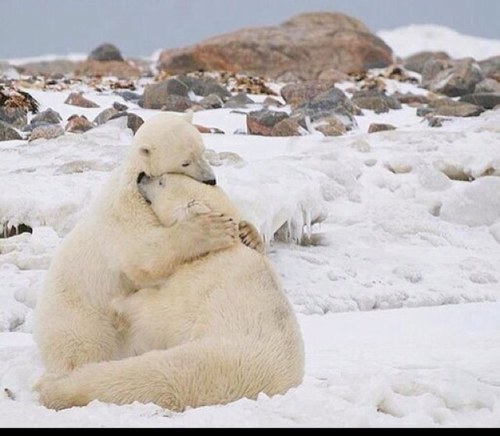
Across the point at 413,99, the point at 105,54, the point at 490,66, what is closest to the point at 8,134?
the point at 413,99

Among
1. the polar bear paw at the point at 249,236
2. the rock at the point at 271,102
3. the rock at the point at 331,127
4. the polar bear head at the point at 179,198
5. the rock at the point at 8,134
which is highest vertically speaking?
the polar bear head at the point at 179,198

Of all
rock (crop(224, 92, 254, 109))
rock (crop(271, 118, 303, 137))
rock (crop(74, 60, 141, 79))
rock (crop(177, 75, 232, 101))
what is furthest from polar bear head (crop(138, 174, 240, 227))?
rock (crop(74, 60, 141, 79))

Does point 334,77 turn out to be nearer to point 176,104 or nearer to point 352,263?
point 176,104

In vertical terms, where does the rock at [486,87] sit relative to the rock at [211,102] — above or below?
below

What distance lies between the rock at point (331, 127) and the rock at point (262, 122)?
711 mm

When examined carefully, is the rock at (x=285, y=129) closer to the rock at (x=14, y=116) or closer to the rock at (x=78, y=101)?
the rock at (x=14, y=116)

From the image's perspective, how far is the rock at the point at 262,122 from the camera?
14.9 m

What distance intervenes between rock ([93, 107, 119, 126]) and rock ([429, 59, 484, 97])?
10808 millimetres

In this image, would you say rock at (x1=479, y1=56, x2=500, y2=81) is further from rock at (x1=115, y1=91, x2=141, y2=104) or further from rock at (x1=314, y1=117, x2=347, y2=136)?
rock at (x1=314, y1=117, x2=347, y2=136)

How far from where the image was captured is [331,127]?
15.5 meters

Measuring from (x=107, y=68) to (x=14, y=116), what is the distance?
16367mm

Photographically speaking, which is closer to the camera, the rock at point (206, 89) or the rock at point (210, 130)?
the rock at point (210, 130)

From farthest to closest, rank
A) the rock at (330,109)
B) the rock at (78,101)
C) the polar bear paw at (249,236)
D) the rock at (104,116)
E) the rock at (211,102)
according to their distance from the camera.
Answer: the rock at (211,102), the rock at (78,101), the rock at (330,109), the rock at (104,116), the polar bear paw at (249,236)

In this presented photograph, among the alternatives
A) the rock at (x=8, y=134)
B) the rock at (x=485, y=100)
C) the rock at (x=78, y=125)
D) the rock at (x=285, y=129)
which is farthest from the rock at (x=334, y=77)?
the rock at (x=8, y=134)
